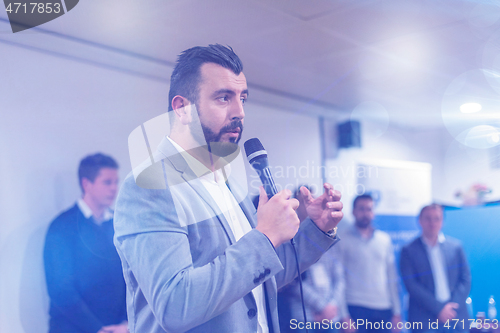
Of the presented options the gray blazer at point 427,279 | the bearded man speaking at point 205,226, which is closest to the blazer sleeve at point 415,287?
the gray blazer at point 427,279

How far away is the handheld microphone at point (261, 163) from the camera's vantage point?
0.79 m

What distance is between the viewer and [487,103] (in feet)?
6.51

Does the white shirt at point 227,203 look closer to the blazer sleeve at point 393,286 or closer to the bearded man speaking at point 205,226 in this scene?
the bearded man speaking at point 205,226

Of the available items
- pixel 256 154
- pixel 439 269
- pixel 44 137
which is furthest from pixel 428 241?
pixel 44 137

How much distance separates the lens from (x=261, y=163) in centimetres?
82

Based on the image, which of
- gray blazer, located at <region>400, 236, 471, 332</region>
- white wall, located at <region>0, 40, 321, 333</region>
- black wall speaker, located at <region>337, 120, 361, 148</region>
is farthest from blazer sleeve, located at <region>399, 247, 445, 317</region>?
white wall, located at <region>0, 40, 321, 333</region>

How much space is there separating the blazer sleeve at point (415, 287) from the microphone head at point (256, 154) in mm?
1775

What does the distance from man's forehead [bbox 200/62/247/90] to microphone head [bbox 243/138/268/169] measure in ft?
0.53

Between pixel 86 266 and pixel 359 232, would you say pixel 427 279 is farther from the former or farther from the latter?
pixel 86 266

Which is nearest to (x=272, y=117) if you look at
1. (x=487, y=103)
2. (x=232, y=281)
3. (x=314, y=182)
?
(x=314, y=182)

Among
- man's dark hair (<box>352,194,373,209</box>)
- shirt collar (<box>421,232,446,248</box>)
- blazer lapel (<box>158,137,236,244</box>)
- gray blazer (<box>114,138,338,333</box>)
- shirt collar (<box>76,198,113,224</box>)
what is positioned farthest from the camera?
man's dark hair (<box>352,194,373,209</box>)

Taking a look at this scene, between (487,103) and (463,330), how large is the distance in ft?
4.14

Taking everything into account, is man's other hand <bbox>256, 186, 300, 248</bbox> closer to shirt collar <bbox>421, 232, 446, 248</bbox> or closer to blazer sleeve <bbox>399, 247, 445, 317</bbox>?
blazer sleeve <bbox>399, 247, 445, 317</bbox>

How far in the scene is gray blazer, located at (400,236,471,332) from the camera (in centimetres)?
202
